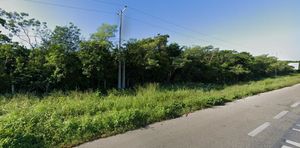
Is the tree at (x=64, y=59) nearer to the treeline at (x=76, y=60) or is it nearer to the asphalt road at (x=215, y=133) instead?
the treeline at (x=76, y=60)

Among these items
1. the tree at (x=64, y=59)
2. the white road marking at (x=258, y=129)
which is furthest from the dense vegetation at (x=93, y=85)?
the white road marking at (x=258, y=129)

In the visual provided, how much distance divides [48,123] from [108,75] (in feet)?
36.1

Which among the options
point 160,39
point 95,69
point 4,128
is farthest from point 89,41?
point 4,128

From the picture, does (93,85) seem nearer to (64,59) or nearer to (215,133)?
(64,59)

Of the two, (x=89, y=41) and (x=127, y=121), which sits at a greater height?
(x=89, y=41)

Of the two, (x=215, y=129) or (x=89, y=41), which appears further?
(x=89, y=41)

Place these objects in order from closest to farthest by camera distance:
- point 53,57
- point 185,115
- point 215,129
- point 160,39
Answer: point 215,129 → point 185,115 → point 53,57 → point 160,39

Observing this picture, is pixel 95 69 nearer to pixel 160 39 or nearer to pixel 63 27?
pixel 63 27

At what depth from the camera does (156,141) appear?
4312mm

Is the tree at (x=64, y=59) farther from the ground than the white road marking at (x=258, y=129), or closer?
farther from the ground

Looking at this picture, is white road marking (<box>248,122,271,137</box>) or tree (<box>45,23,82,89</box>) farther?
tree (<box>45,23,82,89</box>)

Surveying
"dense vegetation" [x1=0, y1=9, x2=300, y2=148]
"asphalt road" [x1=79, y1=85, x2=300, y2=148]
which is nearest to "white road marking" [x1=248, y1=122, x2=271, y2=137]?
"asphalt road" [x1=79, y1=85, x2=300, y2=148]

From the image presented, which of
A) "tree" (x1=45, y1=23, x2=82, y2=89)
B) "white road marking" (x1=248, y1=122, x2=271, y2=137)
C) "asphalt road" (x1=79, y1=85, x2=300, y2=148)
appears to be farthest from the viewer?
"tree" (x1=45, y1=23, x2=82, y2=89)

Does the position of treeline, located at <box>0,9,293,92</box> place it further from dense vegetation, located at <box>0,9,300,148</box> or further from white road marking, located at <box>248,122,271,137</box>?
white road marking, located at <box>248,122,271,137</box>
